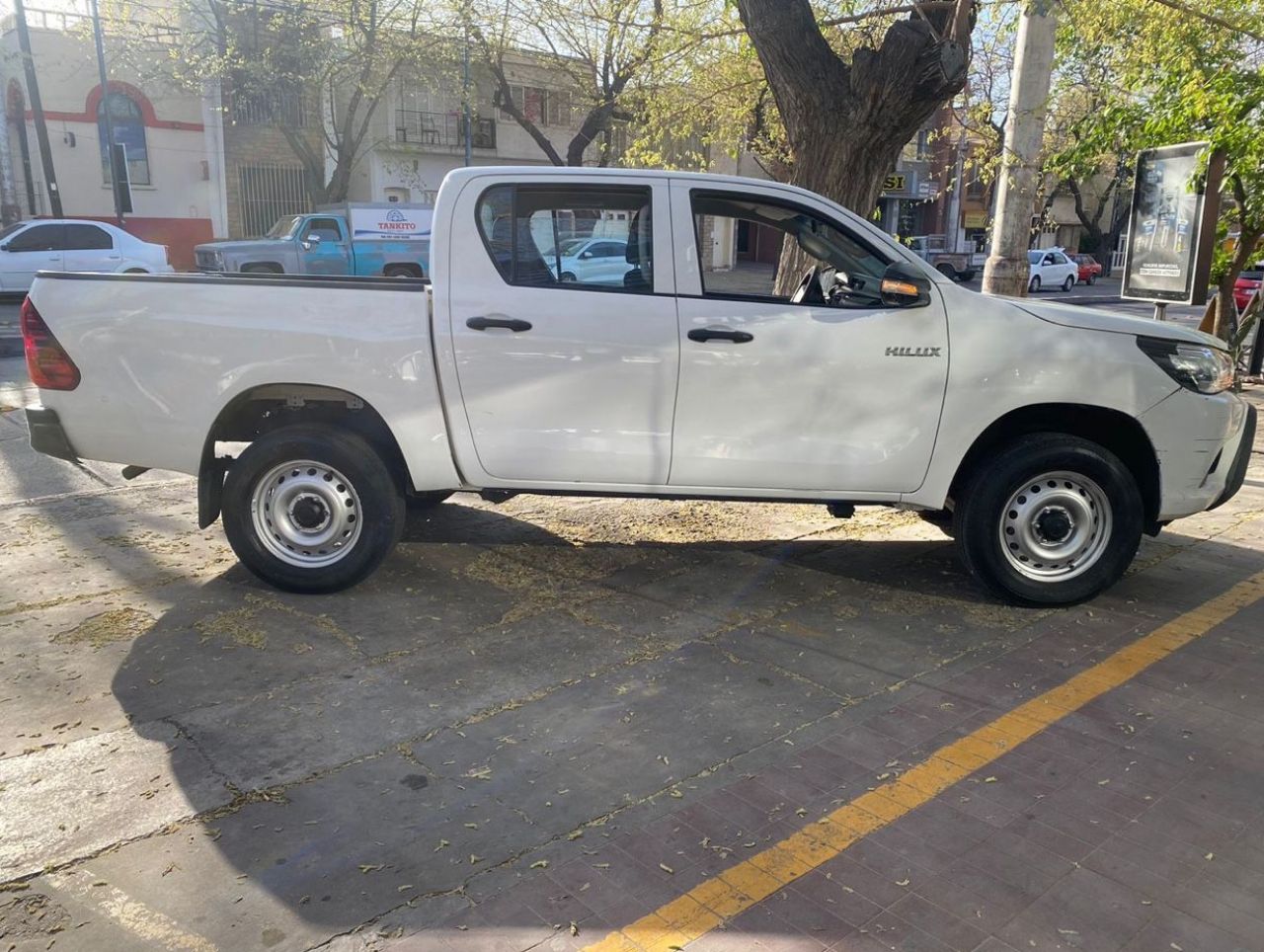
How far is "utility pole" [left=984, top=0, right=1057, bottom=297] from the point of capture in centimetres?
817

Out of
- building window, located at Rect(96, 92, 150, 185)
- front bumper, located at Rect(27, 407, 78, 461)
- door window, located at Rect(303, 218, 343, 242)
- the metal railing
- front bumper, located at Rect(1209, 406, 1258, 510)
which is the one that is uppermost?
building window, located at Rect(96, 92, 150, 185)

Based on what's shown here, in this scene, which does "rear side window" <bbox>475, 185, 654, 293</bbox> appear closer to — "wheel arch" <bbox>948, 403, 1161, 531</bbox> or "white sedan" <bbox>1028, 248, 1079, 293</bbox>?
"wheel arch" <bbox>948, 403, 1161, 531</bbox>

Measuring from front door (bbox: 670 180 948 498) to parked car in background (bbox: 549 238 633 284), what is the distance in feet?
0.95

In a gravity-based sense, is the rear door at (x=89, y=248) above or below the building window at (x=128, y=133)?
below

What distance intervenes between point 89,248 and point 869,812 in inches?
841

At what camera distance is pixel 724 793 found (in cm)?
352

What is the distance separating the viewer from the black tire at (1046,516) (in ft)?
16.8

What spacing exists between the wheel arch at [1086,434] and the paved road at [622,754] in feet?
2.15

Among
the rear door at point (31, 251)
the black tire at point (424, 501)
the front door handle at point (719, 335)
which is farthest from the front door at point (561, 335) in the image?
the rear door at point (31, 251)

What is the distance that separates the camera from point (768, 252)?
535cm

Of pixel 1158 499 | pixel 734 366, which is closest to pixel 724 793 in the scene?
pixel 734 366

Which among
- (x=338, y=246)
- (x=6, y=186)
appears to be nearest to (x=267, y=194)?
(x=6, y=186)

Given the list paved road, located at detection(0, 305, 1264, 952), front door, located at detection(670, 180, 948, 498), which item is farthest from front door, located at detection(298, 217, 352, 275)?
front door, located at detection(670, 180, 948, 498)

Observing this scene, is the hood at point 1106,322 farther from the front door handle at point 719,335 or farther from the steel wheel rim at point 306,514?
the steel wheel rim at point 306,514
